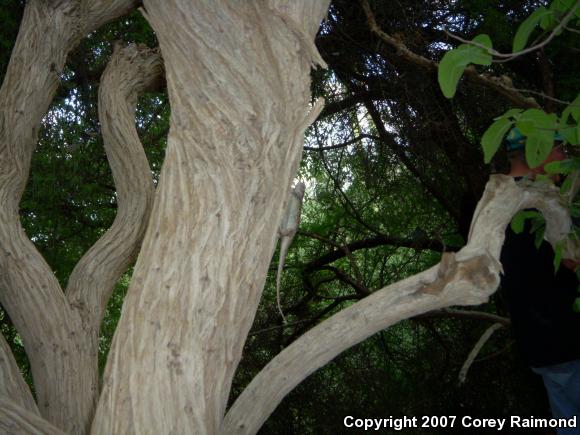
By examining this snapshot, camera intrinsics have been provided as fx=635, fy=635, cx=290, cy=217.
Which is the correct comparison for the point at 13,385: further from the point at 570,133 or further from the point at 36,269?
the point at 570,133

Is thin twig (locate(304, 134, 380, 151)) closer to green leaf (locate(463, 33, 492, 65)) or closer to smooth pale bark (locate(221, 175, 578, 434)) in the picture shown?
smooth pale bark (locate(221, 175, 578, 434))

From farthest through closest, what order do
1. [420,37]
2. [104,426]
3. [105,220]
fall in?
[105,220] < [420,37] < [104,426]

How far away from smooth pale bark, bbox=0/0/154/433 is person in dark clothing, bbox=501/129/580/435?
1750 millimetres

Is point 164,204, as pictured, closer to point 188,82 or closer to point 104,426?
point 188,82

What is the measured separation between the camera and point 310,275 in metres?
6.09

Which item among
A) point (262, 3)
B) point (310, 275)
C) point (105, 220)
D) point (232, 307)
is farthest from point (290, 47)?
point (310, 275)

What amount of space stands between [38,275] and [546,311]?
2041 millimetres

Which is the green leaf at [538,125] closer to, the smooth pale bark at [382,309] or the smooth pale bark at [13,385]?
the smooth pale bark at [382,309]

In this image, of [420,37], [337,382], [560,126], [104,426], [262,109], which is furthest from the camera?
[337,382]

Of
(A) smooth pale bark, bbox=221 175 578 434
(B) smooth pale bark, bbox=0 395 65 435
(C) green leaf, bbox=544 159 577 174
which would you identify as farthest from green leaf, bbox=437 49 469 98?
(B) smooth pale bark, bbox=0 395 65 435

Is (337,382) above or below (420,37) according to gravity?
below

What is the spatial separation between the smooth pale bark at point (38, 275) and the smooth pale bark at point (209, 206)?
68 centimetres

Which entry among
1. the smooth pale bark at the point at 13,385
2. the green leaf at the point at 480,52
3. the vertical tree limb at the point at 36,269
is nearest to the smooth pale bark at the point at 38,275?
the vertical tree limb at the point at 36,269

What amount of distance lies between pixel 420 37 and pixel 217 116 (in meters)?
2.97
